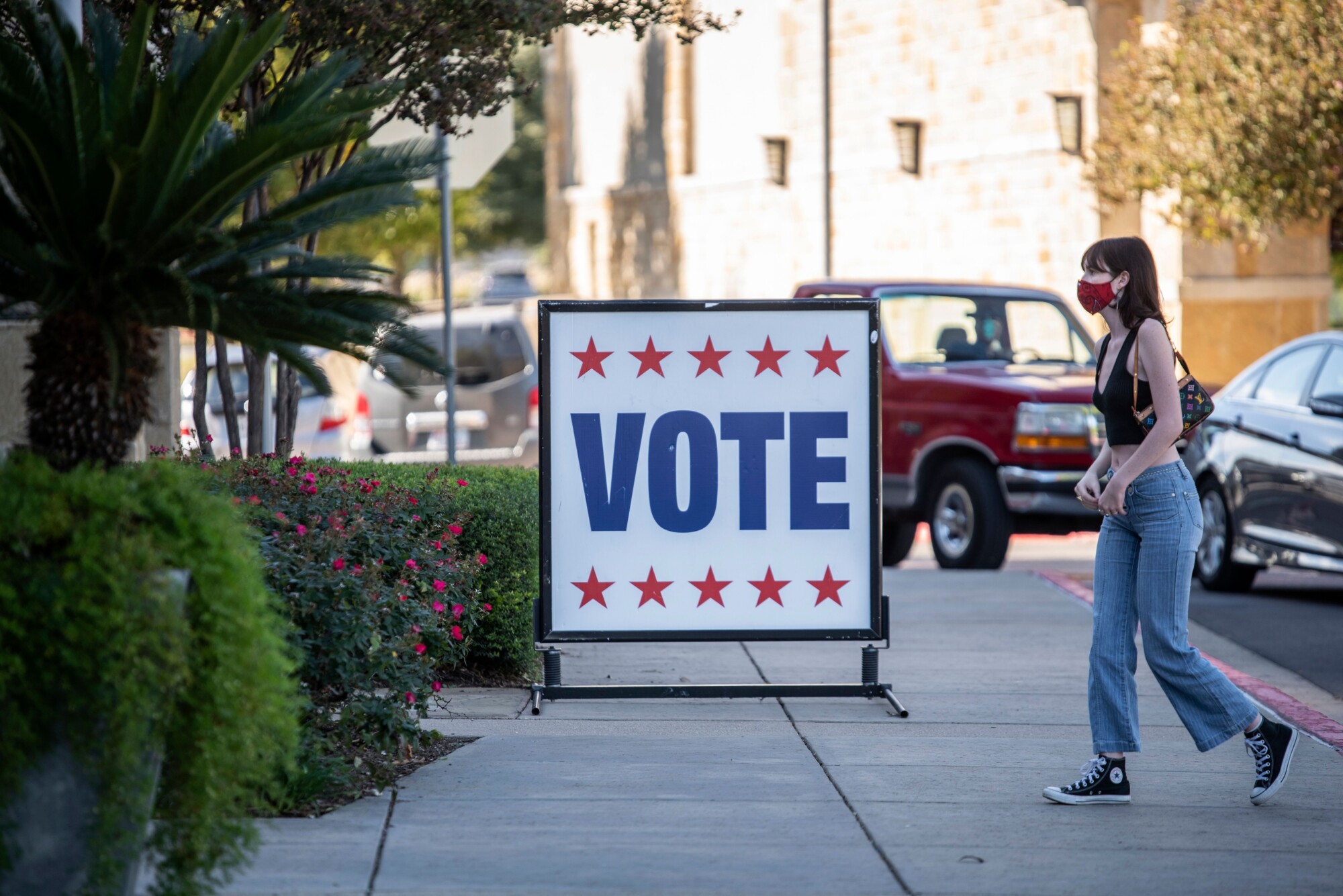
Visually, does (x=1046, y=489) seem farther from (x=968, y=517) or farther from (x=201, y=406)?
(x=201, y=406)

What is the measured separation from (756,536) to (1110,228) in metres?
15.1

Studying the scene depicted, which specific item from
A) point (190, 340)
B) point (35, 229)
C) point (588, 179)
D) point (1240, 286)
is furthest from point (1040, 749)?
point (588, 179)

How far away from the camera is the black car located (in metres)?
10.5

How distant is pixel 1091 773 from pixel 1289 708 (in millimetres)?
2403

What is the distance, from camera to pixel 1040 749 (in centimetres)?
642

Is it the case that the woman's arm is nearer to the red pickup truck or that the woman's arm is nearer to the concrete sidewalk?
the concrete sidewalk

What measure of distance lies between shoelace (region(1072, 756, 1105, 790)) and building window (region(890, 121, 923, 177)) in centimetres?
1938

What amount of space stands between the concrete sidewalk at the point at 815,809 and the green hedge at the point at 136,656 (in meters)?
0.59

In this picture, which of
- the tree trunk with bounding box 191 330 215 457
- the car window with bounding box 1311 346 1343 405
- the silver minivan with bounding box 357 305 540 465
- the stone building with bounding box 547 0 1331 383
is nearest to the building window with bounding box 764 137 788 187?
the stone building with bounding box 547 0 1331 383

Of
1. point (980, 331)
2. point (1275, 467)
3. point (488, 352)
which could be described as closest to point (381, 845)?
point (1275, 467)

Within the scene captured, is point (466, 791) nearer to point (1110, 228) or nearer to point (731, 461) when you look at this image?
point (731, 461)

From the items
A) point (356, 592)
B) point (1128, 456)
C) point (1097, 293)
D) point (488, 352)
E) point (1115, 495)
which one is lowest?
point (356, 592)

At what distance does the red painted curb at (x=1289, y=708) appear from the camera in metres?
7.01

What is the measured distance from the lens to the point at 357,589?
5492 mm
